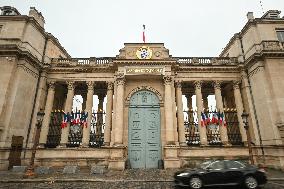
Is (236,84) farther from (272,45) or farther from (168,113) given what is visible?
(168,113)

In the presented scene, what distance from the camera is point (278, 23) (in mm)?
20438

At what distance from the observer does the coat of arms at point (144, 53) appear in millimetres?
21016

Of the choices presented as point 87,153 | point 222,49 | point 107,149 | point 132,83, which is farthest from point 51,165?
point 222,49

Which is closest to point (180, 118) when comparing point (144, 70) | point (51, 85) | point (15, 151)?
point (144, 70)

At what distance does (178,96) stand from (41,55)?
1422 cm

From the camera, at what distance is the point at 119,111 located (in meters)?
19.4

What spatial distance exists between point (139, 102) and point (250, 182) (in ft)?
41.3

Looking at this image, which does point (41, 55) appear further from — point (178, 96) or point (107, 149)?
point (178, 96)

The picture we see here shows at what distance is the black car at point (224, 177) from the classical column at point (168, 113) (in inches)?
328

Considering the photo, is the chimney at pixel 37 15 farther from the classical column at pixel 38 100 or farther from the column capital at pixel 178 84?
the column capital at pixel 178 84

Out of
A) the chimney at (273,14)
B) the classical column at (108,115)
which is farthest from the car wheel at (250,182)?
the chimney at (273,14)

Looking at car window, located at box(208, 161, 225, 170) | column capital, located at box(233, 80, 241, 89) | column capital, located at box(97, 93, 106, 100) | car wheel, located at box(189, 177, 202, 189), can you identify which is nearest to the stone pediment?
column capital, located at box(97, 93, 106, 100)

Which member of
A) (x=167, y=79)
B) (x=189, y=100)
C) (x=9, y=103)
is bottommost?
(x=9, y=103)

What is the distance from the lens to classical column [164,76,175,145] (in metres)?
18.6
